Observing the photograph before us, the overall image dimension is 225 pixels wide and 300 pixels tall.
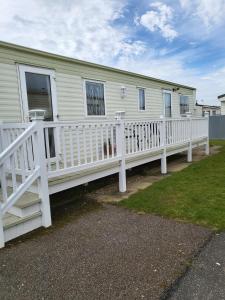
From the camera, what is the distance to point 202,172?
19.3 ft

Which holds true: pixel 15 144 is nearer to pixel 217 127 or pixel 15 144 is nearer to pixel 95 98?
pixel 95 98

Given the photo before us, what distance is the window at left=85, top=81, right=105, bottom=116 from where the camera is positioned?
6242 mm

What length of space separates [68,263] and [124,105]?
19.3 ft

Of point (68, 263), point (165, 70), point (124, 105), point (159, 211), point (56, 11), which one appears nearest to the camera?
point (68, 263)

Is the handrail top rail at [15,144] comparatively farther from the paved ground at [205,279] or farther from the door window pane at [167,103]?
the door window pane at [167,103]

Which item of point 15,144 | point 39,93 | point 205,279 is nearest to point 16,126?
point 15,144

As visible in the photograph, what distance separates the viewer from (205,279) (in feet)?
6.38

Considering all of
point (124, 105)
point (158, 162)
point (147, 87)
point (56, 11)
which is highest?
point (56, 11)

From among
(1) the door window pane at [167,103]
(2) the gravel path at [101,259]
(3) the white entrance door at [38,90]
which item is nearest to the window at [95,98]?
(3) the white entrance door at [38,90]

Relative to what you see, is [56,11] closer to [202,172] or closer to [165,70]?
[202,172]

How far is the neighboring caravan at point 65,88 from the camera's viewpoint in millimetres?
4441

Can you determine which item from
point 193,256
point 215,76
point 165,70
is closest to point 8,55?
point 193,256

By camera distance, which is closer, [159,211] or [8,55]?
[159,211]

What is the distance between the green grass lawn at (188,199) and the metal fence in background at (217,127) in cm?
1165
